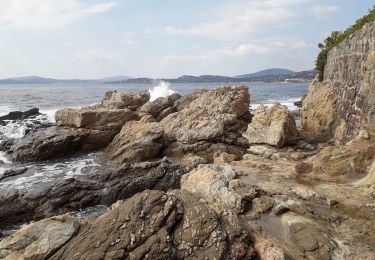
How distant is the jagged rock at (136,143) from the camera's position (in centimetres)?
2231

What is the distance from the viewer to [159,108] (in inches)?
1288

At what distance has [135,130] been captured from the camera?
25.1 m

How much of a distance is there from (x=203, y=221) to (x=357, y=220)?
4.66 meters

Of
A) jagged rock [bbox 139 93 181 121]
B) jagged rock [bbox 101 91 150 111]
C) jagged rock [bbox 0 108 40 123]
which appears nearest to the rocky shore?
jagged rock [bbox 139 93 181 121]

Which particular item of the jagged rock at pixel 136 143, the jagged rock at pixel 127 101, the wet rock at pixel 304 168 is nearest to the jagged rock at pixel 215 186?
the wet rock at pixel 304 168

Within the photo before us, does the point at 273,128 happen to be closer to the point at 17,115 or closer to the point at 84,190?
the point at 84,190

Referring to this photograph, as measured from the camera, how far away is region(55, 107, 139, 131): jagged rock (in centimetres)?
2759

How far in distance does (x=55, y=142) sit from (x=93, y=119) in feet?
11.1

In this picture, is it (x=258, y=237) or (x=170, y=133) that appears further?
(x=170, y=133)

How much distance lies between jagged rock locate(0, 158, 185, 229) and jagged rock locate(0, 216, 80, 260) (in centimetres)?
750

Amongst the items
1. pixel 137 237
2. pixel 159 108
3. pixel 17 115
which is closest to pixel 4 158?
pixel 159 108

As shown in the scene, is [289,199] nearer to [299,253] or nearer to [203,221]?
[299,253]

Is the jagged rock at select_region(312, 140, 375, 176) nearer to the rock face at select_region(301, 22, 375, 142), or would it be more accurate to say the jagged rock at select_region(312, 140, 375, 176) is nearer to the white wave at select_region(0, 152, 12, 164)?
the rock face at select_region(301, 22, 375, 142)

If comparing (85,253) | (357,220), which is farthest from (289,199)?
(85,253)
